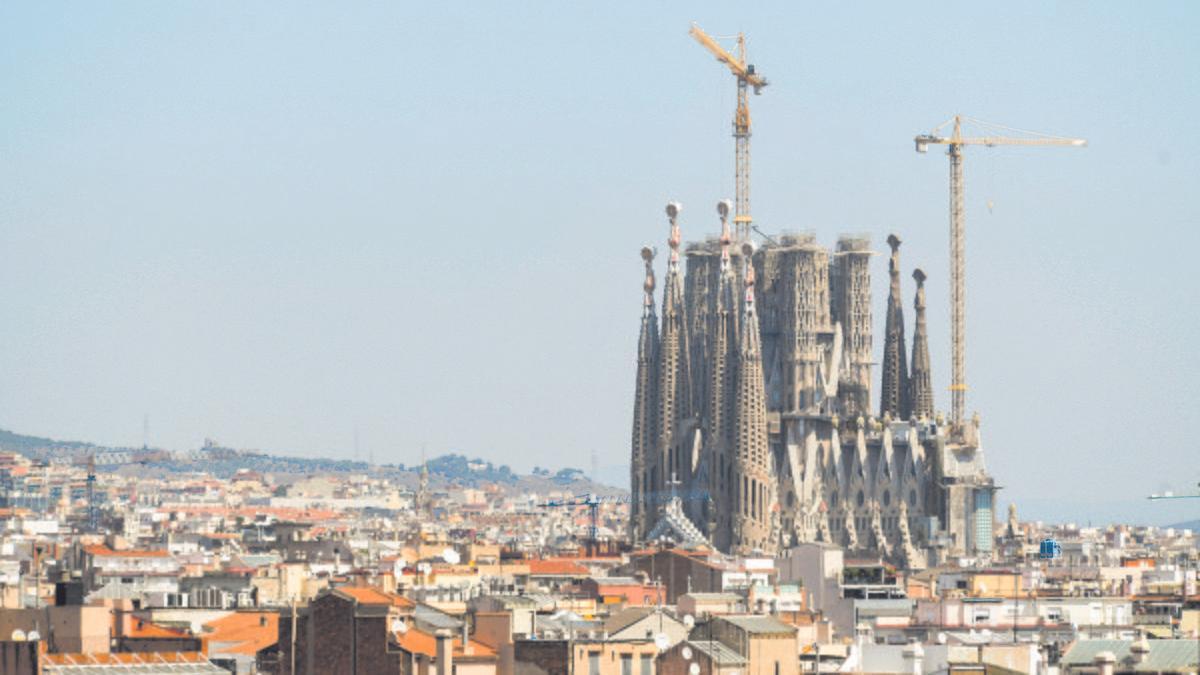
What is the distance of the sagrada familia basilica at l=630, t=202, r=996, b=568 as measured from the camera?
17212 cm

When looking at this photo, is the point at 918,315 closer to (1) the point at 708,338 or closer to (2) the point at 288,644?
(1) the point at 708,338

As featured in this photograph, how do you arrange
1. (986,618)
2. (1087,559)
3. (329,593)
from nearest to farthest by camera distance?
(329,593) < (986,618) < (1087,559)

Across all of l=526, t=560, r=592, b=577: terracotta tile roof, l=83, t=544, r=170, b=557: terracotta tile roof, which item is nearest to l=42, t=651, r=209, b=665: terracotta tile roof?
l=83, t=544, r=170, b=557: terracotta tile roof

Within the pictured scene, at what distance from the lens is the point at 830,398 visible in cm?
18188

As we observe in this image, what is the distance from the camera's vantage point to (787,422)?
7082 inches

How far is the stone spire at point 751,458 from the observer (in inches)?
6713

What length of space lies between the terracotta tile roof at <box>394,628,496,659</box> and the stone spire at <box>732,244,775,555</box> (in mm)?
117217

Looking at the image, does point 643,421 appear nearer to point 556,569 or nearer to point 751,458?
point 751,458

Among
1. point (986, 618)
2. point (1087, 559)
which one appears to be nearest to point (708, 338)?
point (1087, 559)

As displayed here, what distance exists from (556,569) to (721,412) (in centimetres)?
5915

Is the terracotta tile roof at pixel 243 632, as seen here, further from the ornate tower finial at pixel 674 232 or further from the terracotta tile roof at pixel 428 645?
the ornate tower finial at pixel 674 232

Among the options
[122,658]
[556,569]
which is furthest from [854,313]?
[122,658]

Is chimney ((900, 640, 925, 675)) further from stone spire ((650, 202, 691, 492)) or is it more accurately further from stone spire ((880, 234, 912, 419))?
stone spire ((880, 234, 912, 419))

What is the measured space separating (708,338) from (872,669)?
117 meters
